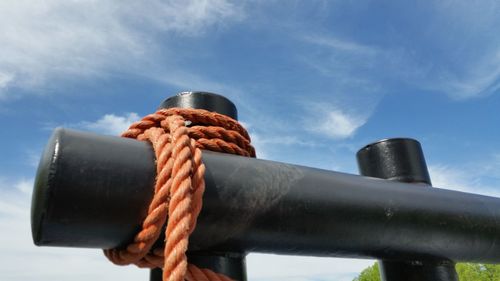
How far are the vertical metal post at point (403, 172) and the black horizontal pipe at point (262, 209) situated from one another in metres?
0.08

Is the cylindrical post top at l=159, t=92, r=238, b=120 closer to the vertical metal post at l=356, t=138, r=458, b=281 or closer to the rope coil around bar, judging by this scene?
the rope coil around bar

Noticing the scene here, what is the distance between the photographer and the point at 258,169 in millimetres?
996

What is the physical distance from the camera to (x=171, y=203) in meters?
0.79

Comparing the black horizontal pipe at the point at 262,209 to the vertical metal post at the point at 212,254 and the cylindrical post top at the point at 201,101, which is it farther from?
the cylindrical post top at the point at 201,101

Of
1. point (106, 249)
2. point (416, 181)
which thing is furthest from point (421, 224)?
point (106, 249)

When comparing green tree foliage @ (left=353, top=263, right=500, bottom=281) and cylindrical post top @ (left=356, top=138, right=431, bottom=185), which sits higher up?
green tree foliage @ (left=353, top=263, right=500, bottom=281)

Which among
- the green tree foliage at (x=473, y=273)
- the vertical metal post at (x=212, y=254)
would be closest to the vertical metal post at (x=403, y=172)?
the vertical metal post at (x=212, y=254)

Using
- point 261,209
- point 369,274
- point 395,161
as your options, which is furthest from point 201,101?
point 369,274

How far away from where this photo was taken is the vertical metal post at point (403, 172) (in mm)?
1452

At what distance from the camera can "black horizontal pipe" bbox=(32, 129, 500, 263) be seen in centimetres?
79

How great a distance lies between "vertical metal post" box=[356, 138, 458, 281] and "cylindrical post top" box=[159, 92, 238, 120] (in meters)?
0.71

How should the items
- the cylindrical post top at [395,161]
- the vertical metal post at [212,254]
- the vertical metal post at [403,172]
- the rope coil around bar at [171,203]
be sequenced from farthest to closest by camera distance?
the cylindrical post top at [395,161]
the vertical metal post at [403,172]
the vertical metal post at [212,254]
the rope coil around bar at [171,203]

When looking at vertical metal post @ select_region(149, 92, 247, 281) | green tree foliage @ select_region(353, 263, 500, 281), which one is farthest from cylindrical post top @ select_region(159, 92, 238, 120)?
green tree foliage @ select_region(353, 263, 500, 281)

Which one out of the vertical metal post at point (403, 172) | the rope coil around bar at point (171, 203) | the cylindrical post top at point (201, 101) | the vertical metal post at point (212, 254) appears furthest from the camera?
the vertical metal post at point (403, 172)
